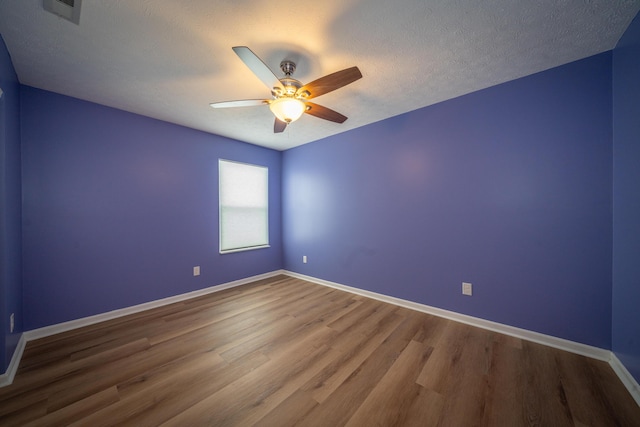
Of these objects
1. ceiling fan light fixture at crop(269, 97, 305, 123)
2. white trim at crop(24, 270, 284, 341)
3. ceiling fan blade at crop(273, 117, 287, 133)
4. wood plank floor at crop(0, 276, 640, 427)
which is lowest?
Result: wood plank floor at crop(0, 276, 640, 427)

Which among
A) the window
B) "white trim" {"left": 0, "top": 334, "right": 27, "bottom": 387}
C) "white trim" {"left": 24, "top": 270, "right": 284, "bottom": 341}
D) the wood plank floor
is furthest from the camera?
the window

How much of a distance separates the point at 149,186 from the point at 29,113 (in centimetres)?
113

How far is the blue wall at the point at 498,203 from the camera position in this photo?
5.85 ft

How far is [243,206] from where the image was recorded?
12.6ft


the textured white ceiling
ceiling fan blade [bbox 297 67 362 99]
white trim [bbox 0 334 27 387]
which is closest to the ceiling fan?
ceiling fan blade [bbox 297 67 362 99]

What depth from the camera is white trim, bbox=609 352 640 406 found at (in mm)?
1368

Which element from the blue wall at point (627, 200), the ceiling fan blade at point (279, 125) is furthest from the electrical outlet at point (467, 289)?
the ceiling fan blade at point (279, 125)

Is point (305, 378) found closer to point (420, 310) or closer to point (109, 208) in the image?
point (420, 310)

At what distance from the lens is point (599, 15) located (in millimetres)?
1398

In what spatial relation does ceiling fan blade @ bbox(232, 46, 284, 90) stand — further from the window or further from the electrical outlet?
the electrical outlet

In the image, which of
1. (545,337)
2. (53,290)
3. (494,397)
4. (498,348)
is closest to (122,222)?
(53,290)

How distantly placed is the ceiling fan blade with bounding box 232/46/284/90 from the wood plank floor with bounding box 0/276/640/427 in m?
2.19

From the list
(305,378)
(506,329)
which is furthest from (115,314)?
(506,329)

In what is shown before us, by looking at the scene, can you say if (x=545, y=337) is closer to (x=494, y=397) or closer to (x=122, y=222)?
(x=494, y=397)
